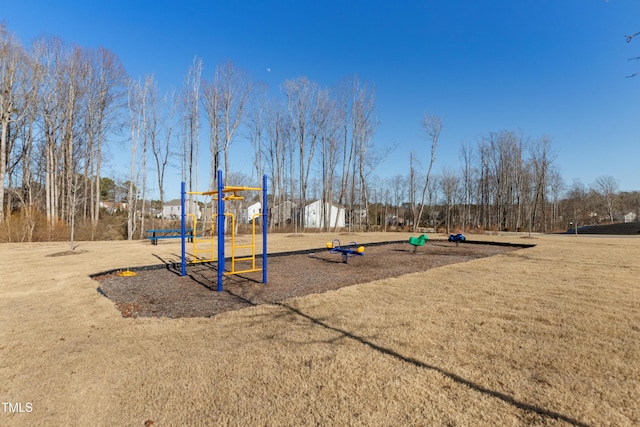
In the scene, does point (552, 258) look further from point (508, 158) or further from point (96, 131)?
point (508, 158)

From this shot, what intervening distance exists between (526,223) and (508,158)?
358 inches

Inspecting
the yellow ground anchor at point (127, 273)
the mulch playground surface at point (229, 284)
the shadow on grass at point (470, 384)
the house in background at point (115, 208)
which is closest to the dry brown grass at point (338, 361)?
the shadow on grass at point (470, 384)

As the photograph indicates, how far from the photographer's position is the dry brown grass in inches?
87.6

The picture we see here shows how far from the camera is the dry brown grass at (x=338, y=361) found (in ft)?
7.30

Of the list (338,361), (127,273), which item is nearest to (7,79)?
(127,273)

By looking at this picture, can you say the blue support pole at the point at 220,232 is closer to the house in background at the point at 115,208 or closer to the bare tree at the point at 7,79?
the bare tree at the point at 7,79

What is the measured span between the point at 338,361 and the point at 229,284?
455cm

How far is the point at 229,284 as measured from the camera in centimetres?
700

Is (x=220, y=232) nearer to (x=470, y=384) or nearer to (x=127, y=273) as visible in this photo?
(x=127, y=273)

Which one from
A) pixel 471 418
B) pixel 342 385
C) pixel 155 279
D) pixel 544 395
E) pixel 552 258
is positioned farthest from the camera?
pixel 552 258

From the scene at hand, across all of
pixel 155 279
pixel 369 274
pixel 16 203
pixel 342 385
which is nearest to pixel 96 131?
pixel 16 203

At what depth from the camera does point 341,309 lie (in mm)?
4699

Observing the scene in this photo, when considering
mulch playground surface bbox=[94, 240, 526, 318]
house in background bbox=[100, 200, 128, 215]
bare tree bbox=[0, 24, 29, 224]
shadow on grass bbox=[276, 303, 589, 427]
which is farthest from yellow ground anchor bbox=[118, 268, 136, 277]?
house in background bbox=[100, 200, 128, 215]

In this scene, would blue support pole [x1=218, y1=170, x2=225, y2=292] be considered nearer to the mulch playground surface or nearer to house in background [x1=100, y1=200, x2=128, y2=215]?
the mulch playground surface
